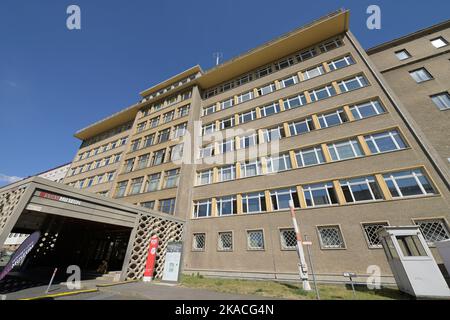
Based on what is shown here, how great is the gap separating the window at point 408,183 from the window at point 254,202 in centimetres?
819

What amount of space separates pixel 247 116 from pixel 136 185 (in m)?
15.2

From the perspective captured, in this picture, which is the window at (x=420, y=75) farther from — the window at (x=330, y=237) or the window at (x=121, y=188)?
the window at (x=121, y=188)

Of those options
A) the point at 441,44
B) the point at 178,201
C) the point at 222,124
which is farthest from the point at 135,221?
the point at 441,44

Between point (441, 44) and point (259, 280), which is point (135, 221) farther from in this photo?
point (441, 44)

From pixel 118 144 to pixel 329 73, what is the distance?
3126cm

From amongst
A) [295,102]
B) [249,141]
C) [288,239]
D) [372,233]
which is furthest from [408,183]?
[249,141]

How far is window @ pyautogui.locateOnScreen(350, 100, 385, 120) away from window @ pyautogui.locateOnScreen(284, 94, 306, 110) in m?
4.20

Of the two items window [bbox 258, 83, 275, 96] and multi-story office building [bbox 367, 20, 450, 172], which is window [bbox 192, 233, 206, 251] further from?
multi-story office building [bbox 367, 20, 450, 172]

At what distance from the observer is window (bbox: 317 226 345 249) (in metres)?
12.1

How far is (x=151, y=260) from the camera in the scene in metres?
12.3

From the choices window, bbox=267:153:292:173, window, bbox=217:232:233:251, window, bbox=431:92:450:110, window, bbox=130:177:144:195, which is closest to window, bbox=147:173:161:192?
window, bbox=130:177:144:195

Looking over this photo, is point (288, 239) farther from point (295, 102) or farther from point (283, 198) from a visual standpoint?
point (295, 102)
